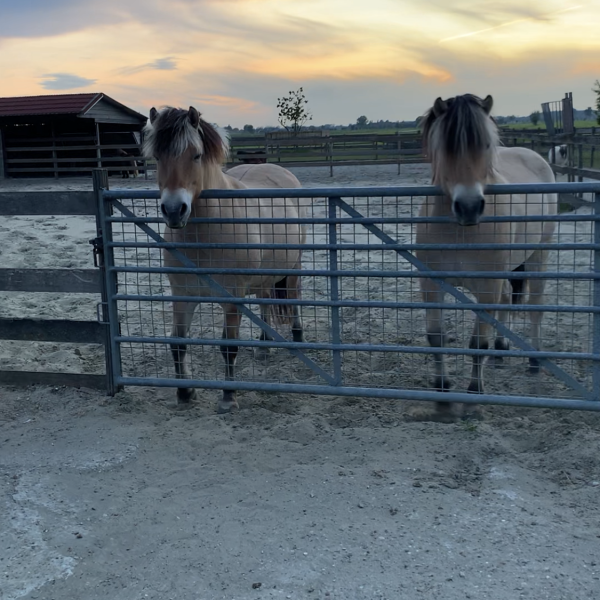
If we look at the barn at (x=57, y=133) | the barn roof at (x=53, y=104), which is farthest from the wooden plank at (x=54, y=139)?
the barn roof at (x=53, y=104)

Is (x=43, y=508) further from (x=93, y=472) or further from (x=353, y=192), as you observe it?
(x=353, y=192)

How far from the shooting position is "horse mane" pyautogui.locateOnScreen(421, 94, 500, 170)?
3551 mm

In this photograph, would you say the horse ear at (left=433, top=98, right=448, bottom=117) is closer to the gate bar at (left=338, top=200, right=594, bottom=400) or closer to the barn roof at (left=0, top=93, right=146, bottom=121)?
the gate bar at (left=338, top=200, right=594, bottom=400)

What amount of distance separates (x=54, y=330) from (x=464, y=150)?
2.95 metres

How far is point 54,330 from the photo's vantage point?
4508mm

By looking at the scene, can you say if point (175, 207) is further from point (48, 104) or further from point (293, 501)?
point (48, 104)

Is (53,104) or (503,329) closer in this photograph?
(503,329)

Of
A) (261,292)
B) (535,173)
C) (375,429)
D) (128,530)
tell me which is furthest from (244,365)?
(535,173)

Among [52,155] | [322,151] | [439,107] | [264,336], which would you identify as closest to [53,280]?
[264,336]

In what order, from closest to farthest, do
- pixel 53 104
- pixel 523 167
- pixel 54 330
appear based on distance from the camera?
pixel 54 330
pixel 523 167
pixel 53 104

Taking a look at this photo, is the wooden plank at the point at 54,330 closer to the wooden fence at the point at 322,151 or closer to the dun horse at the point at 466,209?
the dun horse at the point at 466,209

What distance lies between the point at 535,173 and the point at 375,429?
2.73 meters

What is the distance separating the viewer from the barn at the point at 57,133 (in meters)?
22.6

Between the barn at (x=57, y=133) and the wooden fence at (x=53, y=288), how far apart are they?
1880 cm
